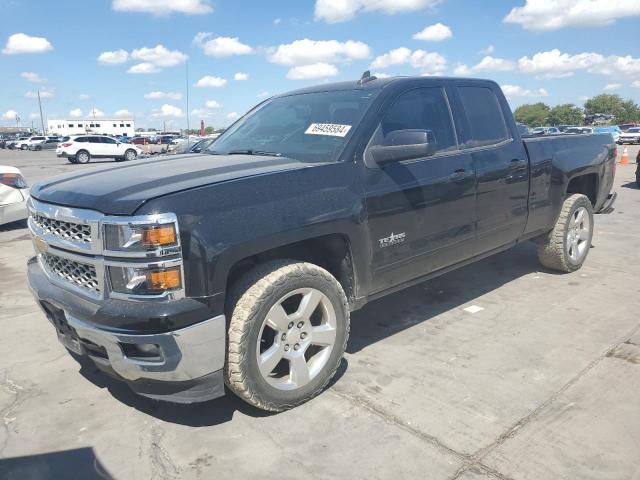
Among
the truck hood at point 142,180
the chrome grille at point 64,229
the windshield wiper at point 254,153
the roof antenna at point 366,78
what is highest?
the roof antenna at point 366,78

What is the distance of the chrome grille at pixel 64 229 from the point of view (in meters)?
2.66

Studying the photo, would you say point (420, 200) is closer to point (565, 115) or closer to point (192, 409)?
point (192, 409)

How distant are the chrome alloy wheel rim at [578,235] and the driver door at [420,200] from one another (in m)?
1.93

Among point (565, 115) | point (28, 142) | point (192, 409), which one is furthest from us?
point (565, 115)

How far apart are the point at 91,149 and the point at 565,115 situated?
287 ft

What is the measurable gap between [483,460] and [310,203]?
1.59m

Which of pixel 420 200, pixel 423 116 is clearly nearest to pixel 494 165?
pixel 423 116

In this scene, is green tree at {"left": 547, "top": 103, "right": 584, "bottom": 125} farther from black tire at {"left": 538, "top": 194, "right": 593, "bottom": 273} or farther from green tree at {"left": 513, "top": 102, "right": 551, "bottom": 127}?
black tire at {"left": 538, "top": 194, "right": 593, "bottom": 273}

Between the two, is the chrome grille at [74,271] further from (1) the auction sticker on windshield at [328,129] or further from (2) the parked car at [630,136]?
(2) the parked car at [630,136]

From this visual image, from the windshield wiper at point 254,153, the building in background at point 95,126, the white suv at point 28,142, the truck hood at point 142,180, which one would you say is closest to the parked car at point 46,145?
the white suv at point 28,142

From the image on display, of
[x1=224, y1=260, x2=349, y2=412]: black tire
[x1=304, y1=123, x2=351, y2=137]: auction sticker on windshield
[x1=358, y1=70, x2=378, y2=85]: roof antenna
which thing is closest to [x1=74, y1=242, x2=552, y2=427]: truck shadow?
[x1=224, y1=260, x2=349, y2=412]: black tire

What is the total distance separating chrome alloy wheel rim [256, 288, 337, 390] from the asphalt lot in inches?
9.0

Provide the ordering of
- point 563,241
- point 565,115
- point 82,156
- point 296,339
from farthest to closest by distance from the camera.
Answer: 1. point 565,115
2. point 82,156
3. point 563,241
4. point 296,339

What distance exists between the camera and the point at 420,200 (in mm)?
3633
